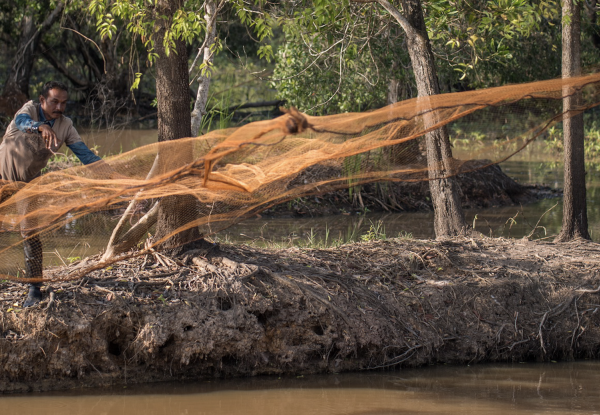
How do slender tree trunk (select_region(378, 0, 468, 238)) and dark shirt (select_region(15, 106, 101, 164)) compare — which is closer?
dark shirt (select_region(15, 106, 101, 164))

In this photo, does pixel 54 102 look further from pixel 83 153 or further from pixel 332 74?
pixel 332 74

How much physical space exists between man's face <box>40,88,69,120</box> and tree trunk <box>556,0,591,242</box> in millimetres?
4872

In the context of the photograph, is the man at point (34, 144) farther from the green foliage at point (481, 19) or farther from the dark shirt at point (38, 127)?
the green foliage at point (481, 19)

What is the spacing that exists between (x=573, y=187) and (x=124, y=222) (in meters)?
4.70

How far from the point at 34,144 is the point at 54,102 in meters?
0.32

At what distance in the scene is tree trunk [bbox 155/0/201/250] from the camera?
5203mm

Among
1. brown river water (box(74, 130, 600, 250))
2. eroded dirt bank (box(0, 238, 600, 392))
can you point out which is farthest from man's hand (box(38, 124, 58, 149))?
brown river water (box(74, 130, 600, 250))

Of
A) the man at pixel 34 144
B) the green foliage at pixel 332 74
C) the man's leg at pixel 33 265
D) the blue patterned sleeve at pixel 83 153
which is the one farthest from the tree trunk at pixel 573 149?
the man's leg at pixel 33 265

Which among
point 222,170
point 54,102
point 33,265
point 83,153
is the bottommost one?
point 33,265

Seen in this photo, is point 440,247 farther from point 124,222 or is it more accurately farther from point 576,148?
point 124,222

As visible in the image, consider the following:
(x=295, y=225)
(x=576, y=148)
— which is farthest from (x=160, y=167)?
(x=295, y=225)

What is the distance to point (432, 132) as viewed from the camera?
6418mm

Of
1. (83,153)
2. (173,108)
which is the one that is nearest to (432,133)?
(173,108)

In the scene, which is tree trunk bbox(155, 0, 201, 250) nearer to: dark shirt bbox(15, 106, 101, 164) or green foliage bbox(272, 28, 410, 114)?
dark shirt bbox(15, 106, 101, 164)
